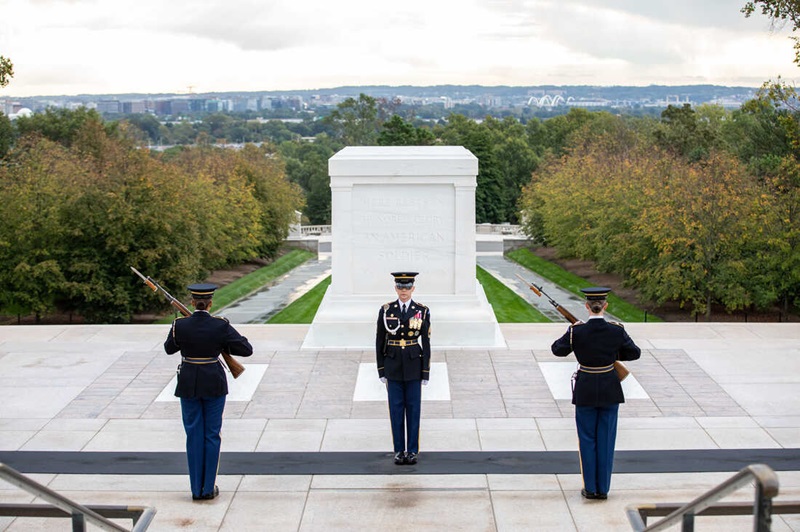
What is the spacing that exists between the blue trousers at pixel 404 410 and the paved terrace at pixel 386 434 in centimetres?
22

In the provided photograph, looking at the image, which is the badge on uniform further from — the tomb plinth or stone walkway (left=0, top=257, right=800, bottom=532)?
the tomb plinth

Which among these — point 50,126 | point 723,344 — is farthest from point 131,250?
point 50,126

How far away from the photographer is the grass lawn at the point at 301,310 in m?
24.0

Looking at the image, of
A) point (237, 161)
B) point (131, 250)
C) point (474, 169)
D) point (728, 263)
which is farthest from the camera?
point (237, 161)

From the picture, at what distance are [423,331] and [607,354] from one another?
156 centimetres

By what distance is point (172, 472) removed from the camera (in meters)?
8.02

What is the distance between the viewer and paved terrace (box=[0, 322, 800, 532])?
23.9 feet

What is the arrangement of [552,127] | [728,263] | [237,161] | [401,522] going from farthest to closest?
[552,127]
[237,161]
[728,263]
[401,522]

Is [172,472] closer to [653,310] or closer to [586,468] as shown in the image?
[586,468]

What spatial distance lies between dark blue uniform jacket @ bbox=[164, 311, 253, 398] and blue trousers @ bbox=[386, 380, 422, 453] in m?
1.33

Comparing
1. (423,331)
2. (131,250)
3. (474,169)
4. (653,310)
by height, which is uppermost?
(474,169)

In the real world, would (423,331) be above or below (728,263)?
above

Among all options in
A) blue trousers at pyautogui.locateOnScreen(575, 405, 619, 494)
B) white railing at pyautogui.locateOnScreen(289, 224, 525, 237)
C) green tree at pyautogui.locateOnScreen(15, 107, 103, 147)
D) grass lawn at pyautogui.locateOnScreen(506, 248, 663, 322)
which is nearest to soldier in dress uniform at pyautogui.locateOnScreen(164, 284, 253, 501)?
blue trousers at pyautogui.locateOnScreen(575, 405, 619, 494)

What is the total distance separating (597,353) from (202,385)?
2.93 m
